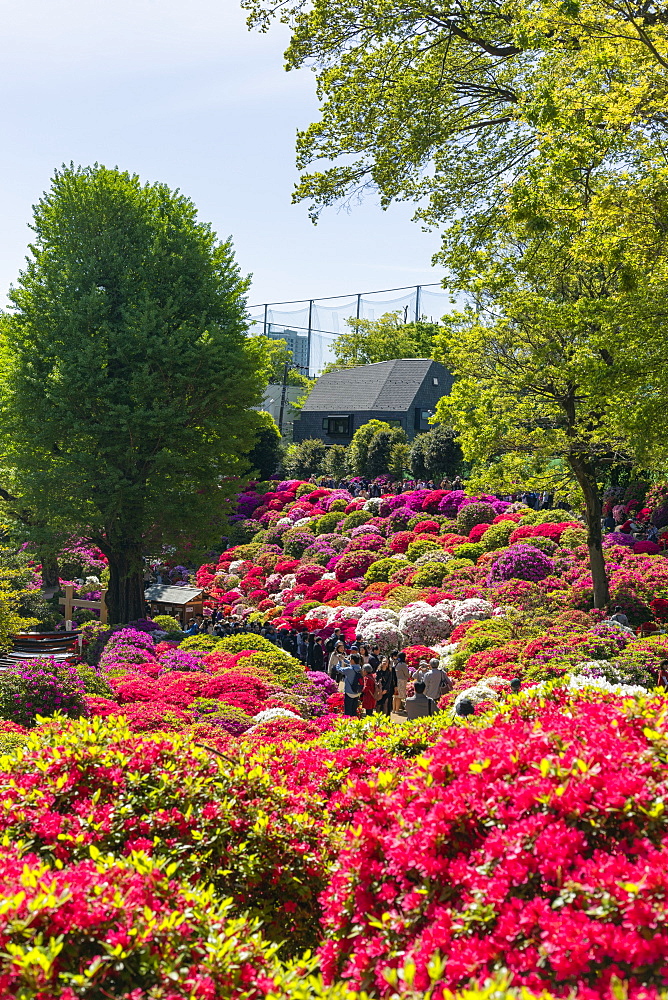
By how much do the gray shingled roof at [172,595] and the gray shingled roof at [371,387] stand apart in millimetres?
26250

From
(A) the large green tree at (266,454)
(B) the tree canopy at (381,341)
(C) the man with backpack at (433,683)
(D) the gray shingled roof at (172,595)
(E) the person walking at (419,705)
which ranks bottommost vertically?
(D) the gray shingled roof at (172,595)

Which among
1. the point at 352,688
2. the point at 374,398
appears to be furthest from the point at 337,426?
the point at 352,688

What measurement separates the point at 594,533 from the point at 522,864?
16023 mm

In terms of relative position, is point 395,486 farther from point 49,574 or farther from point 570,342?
point 570,342

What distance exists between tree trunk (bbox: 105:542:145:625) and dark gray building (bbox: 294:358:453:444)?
25.4m

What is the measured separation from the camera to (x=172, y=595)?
2803 cm

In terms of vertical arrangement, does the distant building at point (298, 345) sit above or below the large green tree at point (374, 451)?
above

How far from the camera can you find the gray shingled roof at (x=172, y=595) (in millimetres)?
27719

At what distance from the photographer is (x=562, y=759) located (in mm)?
4352

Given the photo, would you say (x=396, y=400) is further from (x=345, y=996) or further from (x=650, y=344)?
(x=345, y=996)

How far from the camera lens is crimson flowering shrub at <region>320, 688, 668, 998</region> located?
3.30 metres

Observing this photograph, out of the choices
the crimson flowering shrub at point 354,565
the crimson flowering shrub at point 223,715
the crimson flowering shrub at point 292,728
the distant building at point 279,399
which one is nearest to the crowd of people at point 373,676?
the crimson flowering shrub at point 292,728

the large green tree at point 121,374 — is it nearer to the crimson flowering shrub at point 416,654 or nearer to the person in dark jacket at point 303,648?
the person in dark jacket at point 303,648

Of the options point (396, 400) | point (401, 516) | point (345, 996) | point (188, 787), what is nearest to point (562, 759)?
point (345, 996)
